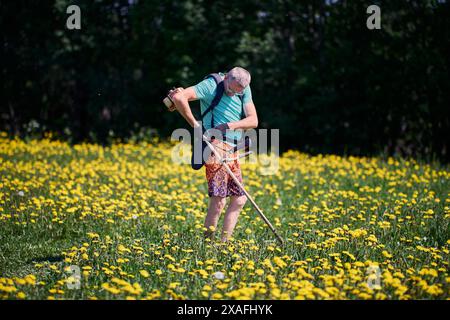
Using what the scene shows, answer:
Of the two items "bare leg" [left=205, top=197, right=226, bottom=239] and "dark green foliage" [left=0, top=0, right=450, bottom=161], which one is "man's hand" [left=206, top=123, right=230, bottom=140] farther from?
"dark green foliage" [left=0, top=0, right=450, bottom=161]

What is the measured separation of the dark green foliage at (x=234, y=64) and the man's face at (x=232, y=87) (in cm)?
571

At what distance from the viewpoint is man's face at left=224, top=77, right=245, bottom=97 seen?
3.96 metres

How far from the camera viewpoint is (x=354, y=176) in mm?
7414

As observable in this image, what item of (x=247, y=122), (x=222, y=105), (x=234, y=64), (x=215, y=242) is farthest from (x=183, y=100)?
(x=234, y=64)

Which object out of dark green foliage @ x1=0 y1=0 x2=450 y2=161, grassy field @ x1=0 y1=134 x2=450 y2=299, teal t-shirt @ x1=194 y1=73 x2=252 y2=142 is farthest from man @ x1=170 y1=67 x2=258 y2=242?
dark green foliage @ x1=0 y1=0 x2=450 y2=161

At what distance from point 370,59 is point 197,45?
360 centimetres

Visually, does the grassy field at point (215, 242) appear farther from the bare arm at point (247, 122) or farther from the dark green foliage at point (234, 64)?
the dark green foliage at point (234, 64)

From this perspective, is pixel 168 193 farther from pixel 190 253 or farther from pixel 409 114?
pixel 409 114

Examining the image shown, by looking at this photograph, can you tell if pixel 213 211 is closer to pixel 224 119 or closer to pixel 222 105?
pixel 224 119

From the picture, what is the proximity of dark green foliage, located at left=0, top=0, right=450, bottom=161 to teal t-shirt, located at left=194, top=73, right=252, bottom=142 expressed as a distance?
558 cm

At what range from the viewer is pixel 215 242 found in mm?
4363

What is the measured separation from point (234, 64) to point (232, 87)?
7.00 metres

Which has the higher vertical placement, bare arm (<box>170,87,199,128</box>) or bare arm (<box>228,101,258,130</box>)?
bare arm (<box>170,87,199,128</box>)

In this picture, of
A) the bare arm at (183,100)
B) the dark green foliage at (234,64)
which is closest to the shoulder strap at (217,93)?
the bare arm at (183,100)
